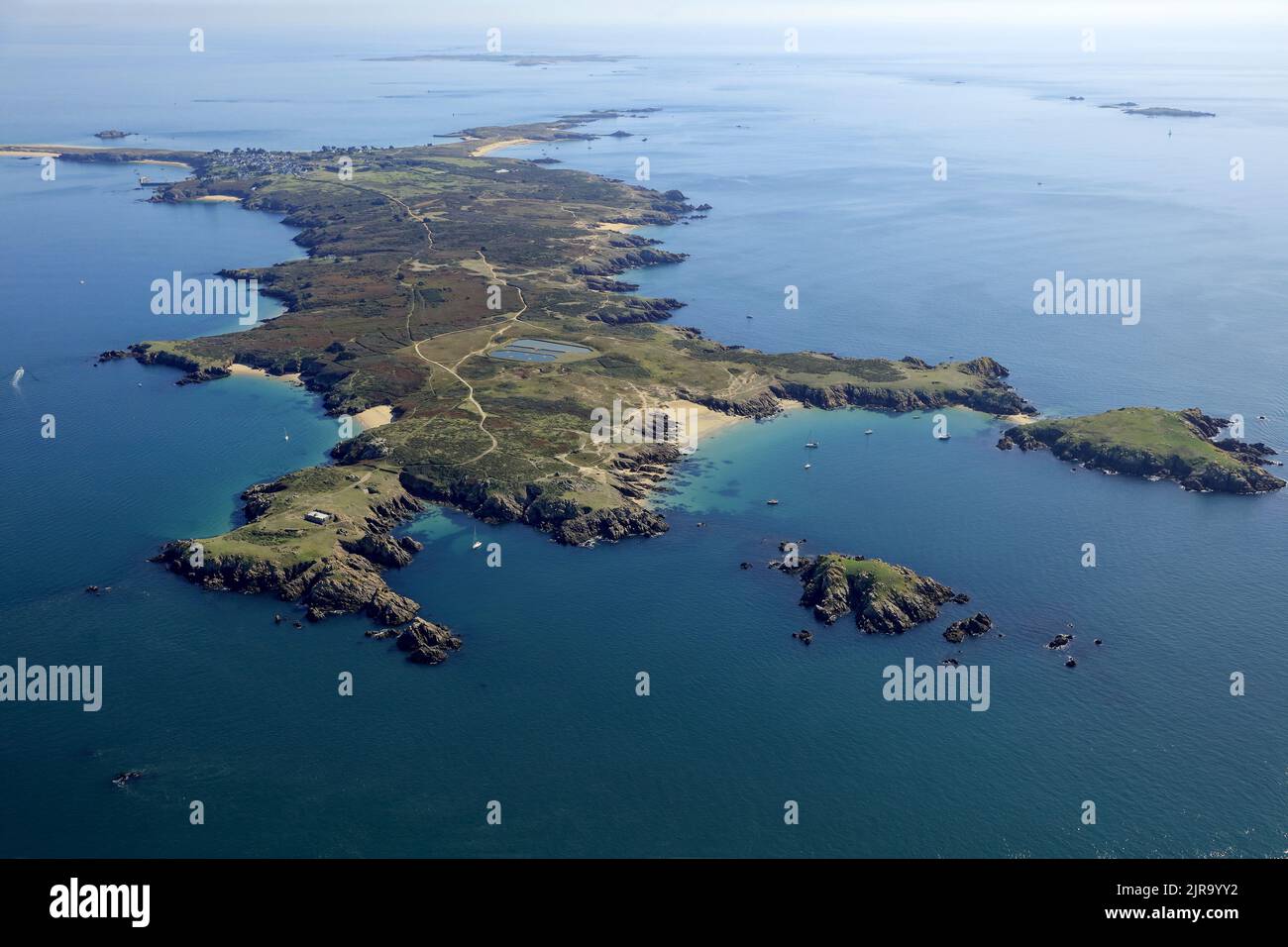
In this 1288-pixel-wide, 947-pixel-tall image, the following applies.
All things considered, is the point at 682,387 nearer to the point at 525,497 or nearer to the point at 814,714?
the point at 525,497

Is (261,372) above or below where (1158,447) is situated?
above

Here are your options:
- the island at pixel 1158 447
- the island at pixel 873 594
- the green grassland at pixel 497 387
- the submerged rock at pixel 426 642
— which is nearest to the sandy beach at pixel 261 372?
the green grassland at pixel 497 387

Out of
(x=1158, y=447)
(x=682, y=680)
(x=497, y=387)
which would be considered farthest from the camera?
(x=497, y=387)

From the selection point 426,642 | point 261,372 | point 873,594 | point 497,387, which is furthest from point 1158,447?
point 261,372

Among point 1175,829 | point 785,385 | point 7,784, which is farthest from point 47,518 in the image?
point 1175,829

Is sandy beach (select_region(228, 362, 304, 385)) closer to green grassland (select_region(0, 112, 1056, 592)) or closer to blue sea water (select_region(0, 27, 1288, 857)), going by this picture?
green grassland (select_region(0, 112, 1056, 592))

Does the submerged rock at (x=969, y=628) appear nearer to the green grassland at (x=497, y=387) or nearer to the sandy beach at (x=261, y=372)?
the green grassland at (x=497, y=387)

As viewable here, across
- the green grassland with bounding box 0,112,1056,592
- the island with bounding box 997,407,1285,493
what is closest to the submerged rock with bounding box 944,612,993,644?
the green grassland with bounding box 0,112,1056,592

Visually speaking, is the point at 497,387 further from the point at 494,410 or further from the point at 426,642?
the point at 426,642
